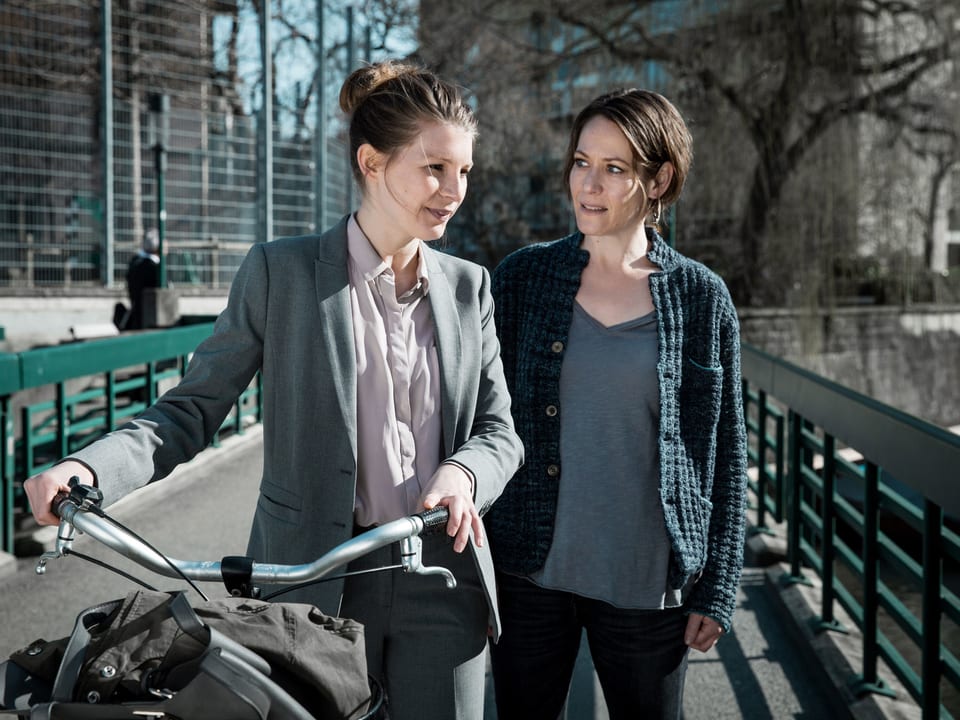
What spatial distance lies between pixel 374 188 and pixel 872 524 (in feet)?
8.20

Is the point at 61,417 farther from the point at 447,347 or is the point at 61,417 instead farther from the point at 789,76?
the point at 789,76

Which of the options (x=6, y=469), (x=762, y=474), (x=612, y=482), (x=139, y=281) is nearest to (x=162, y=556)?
(x=612, y=482)

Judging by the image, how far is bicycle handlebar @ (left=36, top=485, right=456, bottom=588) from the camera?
1399 millimetres

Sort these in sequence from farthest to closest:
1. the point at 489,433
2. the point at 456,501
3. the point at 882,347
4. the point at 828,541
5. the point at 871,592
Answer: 1. the point at 882,347
2. the point at 828,541
3. the point at 871,592
4. the point at 489,433
5. the point at 456,501

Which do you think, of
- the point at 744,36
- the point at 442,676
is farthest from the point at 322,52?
the point at 442,676

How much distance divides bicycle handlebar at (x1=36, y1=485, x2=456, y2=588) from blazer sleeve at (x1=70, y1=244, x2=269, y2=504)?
0.16m

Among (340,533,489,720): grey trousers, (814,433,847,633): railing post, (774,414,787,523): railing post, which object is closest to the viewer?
(340,533,489,720): grey trousers

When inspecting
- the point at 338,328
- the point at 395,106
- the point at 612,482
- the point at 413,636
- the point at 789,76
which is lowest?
the point at 413,636

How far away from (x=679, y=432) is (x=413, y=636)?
31.4 inches

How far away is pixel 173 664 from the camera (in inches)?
47.8

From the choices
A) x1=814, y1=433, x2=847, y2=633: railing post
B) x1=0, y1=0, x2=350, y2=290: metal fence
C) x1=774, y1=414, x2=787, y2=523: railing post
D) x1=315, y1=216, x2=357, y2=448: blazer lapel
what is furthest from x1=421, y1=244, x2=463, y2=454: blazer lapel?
x1=0, y1=0, x2=350, y2=290: metal fence

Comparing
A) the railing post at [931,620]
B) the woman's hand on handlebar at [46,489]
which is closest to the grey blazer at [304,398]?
the woman's hand on handlebar at [46,489]

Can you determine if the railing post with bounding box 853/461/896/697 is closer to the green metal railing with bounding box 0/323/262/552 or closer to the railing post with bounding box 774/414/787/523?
the railing post with bounding box 774/414/787/523

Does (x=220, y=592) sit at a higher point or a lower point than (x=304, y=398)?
lower
